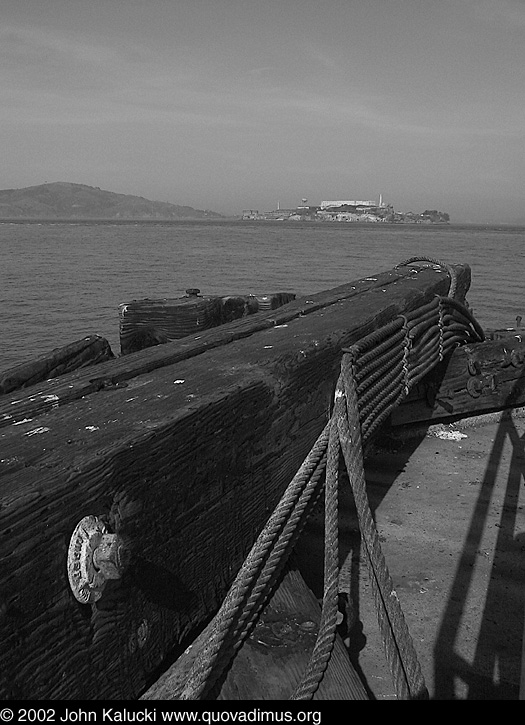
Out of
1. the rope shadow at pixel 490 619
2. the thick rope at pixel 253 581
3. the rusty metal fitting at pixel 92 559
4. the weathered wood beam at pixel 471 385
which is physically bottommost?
the rope shadow at pixel 490 619

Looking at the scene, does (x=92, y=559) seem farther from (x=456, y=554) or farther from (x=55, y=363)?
(x=456, y=554)

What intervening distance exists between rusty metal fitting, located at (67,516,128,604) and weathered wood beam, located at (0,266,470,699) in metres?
0.02

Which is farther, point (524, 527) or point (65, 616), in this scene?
point (524, 527)

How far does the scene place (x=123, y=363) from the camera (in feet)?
7.25

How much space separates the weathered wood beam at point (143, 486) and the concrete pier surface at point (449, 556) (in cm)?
101

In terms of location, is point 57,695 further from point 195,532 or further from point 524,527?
point 524,527

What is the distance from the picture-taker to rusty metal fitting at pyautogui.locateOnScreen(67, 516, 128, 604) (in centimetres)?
128

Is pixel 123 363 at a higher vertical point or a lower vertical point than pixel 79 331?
higher

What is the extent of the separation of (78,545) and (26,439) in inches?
12.7

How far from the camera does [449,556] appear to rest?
3.57 meters

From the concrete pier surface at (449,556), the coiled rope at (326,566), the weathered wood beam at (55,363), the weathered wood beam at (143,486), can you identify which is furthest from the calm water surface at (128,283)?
the coiled rope at (326,566)

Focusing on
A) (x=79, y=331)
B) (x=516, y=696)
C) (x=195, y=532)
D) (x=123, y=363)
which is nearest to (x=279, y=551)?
(x=195, y=532)

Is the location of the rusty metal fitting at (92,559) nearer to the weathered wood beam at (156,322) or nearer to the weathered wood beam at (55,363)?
the weathered wood beam at (55,363)

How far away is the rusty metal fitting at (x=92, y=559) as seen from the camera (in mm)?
1284
